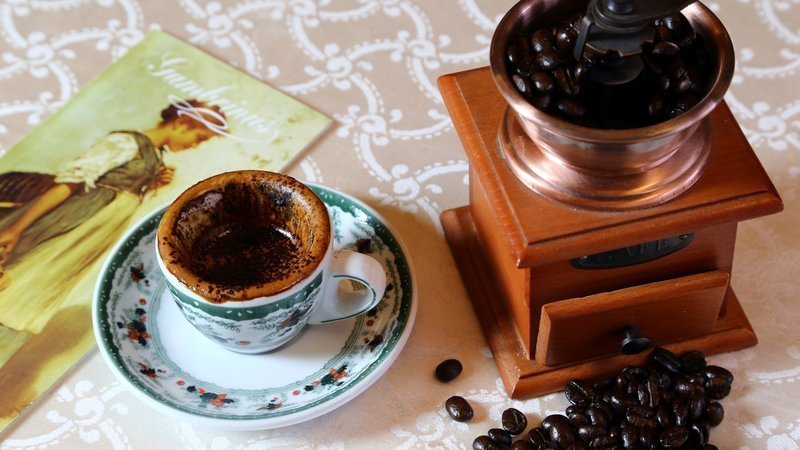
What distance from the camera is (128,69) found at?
1313 mm

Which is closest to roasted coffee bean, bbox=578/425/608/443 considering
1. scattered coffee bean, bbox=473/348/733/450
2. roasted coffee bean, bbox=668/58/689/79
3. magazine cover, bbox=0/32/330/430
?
scattered coffee bean, bbox=473/348/733/450

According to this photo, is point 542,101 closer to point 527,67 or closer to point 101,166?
point 527,67

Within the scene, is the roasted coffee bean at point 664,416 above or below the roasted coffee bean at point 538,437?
above

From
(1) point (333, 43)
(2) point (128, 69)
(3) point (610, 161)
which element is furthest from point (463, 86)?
(2) point (128, 69)

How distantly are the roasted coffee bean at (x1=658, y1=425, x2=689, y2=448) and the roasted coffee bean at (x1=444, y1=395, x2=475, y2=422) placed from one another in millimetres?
186

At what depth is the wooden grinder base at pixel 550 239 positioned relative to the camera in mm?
850

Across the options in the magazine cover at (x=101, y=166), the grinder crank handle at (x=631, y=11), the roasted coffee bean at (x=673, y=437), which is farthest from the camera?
the magazine cover at (x=101, y=166)

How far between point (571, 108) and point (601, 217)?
102 millimetres

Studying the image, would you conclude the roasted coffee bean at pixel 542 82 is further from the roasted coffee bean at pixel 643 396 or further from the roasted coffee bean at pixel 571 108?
the roasted coffee bean at pixel 643 396

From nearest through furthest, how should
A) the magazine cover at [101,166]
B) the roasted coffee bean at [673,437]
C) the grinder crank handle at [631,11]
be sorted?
the grinder crank handle at [631,11]
the roasted coffee bean at [673,437]
the magazine cover at [101,166]

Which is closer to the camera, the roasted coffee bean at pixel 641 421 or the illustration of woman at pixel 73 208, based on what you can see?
the roasted coffee bean at pixel 641 421

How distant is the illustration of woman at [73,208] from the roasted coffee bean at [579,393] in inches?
21.3

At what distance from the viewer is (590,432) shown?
36.3 inches

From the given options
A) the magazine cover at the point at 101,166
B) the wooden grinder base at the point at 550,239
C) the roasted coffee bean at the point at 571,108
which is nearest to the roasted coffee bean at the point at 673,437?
the wooden grinder base at the point at 550,239
